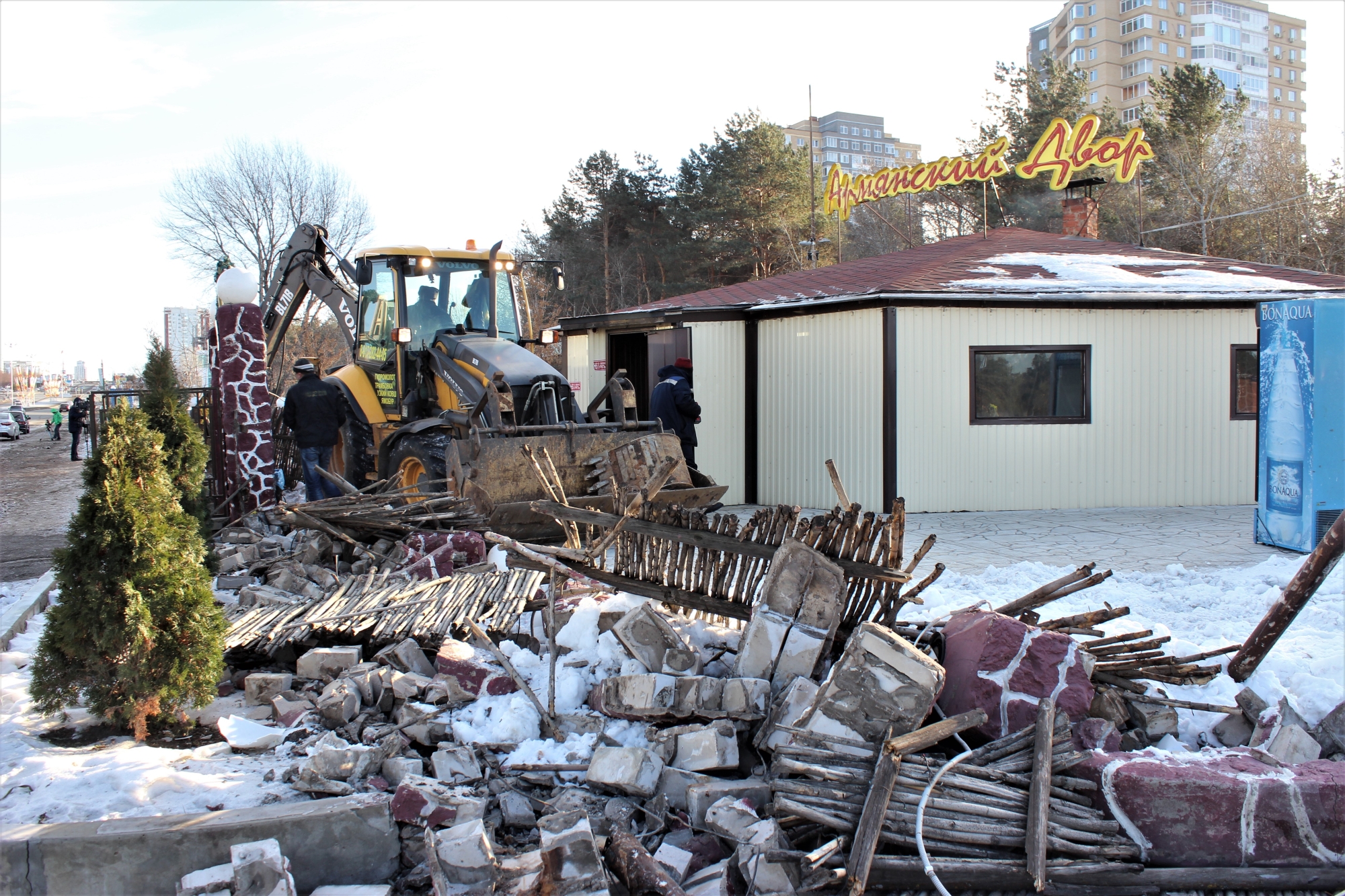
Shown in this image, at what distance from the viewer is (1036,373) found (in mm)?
11555

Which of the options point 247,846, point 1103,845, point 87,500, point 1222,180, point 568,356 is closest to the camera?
point 247,846

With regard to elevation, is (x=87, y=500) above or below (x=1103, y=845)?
above

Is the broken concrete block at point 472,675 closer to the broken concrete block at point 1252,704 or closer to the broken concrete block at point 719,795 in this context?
the broken concrete block at point 719,795

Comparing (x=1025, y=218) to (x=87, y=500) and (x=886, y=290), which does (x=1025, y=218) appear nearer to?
(x=886, y=290)

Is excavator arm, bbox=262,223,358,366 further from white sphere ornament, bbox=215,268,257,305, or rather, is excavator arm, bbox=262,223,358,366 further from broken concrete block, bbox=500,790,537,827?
broken concrete block, bbox=500,790,537,827

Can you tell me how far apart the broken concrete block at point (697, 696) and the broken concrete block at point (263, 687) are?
2.15 meters

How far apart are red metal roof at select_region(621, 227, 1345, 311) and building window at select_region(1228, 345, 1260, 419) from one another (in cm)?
88

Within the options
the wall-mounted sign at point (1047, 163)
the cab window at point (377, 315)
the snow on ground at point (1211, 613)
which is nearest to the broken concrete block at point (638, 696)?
the snow on ground at point (1211, 613)

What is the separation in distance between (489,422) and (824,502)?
4.86m

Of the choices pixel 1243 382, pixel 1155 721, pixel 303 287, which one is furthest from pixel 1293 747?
pixel 303 287

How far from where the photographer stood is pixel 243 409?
10.6m

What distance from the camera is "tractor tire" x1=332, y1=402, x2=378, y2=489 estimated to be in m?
10.8

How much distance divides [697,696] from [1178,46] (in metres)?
94.9

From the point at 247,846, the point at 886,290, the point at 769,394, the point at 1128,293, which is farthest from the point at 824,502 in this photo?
the point at 247,846
